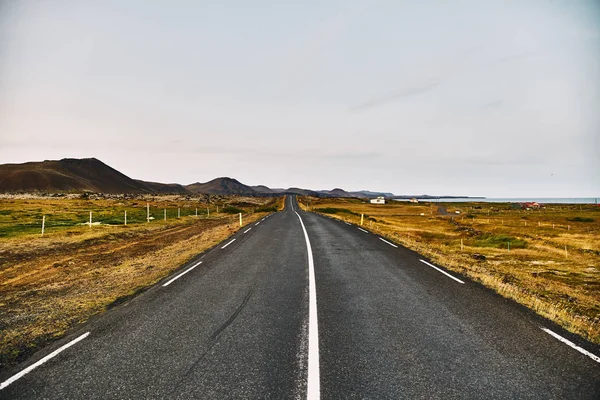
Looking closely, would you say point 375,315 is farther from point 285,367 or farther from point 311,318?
point 285,367

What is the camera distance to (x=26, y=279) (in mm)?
10797

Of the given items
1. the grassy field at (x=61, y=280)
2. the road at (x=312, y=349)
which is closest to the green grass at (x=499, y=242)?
the road at (x=312, y=349)

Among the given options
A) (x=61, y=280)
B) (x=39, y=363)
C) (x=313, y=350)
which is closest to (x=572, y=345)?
(x=313, y=350)

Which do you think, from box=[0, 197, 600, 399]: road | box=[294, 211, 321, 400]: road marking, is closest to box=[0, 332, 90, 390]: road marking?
box=[0, 197, 600, 399]: road

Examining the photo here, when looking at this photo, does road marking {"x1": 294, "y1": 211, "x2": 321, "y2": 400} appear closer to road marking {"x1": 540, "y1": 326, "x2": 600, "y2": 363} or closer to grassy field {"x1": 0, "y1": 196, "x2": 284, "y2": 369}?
road marking {"x1": 540, "y1": 326, "x2": 600, "y2": 363}

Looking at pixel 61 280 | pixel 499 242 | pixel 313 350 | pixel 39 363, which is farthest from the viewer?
pixel 499 242

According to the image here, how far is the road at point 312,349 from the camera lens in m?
3.76

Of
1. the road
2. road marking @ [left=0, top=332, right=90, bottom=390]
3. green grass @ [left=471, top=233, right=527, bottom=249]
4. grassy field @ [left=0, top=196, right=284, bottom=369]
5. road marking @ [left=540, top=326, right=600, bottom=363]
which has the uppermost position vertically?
road marking @ [left=540, top=326, right=600, bottom=363]

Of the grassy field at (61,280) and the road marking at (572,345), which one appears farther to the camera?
the grassy field at (61,280)

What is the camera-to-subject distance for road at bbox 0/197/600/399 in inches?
148

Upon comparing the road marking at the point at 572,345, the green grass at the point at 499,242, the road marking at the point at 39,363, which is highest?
the road marking at the point at 572,345

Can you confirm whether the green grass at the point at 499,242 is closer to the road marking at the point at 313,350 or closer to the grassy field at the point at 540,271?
the grassy field at the point at 540,271

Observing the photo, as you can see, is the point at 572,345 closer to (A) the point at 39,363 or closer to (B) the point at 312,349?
(B) the point at 312,349

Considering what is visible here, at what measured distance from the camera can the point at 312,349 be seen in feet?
15.2
